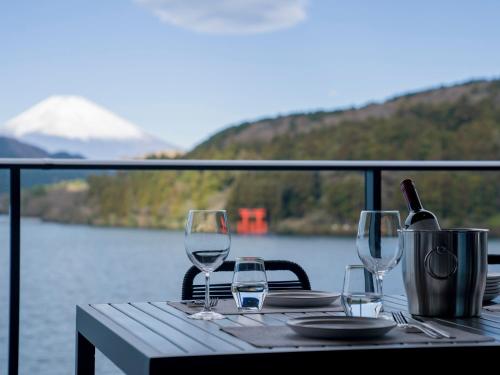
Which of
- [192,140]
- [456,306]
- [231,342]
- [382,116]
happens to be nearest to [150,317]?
[231,342]

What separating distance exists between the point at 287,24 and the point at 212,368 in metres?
35.5

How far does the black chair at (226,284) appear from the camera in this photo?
194cm

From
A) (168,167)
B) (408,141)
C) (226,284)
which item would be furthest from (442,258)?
(408,141)

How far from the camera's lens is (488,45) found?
1384 inches

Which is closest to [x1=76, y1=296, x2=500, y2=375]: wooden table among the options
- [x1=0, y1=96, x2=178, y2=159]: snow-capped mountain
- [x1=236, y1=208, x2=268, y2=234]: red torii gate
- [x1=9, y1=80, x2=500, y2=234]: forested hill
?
[x1=236, y1=208, x2=268, y2=234]: red torii gate

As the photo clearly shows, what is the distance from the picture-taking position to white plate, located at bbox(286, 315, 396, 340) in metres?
1.18

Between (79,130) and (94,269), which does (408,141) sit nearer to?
(94,269)

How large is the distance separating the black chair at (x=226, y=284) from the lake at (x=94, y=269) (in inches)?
5.8

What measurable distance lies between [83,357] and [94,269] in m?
19.1

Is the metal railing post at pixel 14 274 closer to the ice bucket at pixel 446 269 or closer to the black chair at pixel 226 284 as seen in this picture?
the black chair at pixel 226 284

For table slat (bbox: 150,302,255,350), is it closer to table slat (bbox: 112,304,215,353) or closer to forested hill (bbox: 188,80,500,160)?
table slat (bbox: 112,304,215,353)

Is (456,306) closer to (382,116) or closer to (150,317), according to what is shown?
(150,317)

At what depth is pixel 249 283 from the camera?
152cm

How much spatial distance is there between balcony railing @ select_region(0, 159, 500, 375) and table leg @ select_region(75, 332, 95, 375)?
102 centimetres
